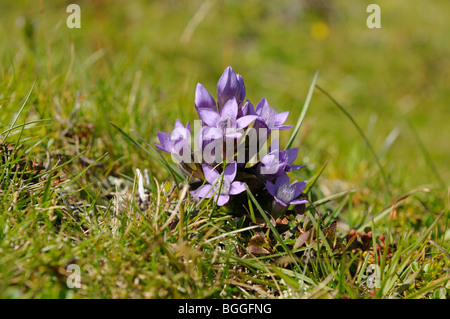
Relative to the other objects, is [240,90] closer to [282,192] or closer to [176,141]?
[176,141]

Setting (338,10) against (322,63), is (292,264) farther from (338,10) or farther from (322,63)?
(338,10)

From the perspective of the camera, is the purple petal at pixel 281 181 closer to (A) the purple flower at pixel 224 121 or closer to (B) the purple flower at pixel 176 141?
(A) the purple flower at pixel 224 121

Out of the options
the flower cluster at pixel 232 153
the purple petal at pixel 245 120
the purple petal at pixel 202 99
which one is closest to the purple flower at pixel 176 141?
the flower cluster at pixel 232 153

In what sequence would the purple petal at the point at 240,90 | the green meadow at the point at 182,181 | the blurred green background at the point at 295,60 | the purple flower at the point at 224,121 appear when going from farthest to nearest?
the blurred green background at the point at 295,60 → the purple petal at the point at 240,90 → the purple flower at the point at 224,121 → the green meadow at the point at 182,181

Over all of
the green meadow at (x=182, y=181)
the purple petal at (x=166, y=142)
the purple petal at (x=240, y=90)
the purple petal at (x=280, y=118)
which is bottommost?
the green meadow at (x=182, y=181)

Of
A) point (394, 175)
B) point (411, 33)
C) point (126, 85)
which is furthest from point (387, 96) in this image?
point (126, 85)

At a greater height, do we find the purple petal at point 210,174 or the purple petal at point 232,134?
the purple petal at point 232,134

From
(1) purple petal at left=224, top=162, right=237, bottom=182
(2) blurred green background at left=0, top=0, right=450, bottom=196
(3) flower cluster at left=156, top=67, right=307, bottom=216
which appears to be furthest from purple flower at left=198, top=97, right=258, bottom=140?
(2) blurred green background at left=0, top=0, right=450, bottom=196

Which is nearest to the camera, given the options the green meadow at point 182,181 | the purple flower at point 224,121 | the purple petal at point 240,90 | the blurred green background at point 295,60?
the green meadow at point 182,181
